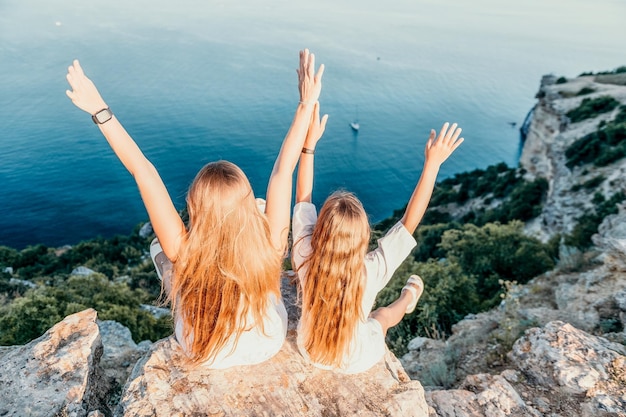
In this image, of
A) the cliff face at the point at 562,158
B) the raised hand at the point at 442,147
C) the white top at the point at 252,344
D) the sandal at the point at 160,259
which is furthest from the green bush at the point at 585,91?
the sandal at the point at 160,259

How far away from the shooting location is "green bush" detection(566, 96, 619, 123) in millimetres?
21547

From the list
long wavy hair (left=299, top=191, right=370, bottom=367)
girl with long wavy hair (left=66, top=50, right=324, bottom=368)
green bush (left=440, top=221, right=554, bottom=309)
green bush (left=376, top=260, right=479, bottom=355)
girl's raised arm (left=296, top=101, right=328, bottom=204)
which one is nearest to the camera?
girl with long wavy hair (left=66, top=50, right=324, bottom=368)

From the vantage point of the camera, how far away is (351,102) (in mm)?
61312

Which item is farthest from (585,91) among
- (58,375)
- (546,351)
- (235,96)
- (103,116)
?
(235,96)

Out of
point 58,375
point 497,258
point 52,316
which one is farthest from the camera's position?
point 497,258

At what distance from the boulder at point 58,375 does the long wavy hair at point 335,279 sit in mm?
1931

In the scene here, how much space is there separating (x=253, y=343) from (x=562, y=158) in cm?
2017

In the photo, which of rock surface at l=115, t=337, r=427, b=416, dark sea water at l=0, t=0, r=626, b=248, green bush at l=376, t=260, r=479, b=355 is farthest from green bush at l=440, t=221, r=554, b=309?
dark sea water at l=0, t=0, r=626, b=248

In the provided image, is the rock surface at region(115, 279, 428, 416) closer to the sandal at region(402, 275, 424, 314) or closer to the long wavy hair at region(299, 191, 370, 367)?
the long wavy hair at region(299, 191, 370, 367)

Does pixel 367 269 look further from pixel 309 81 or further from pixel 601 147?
pixel 601 147

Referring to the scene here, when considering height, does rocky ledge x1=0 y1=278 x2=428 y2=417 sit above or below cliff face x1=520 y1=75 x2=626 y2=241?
above

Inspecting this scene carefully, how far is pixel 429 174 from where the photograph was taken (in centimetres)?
337

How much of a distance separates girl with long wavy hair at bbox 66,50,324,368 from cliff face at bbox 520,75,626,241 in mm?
11690

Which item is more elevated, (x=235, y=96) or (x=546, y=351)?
(x=546, y=351)
